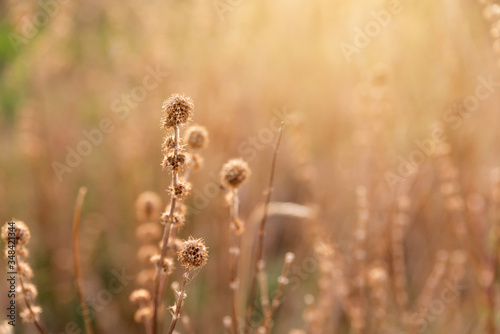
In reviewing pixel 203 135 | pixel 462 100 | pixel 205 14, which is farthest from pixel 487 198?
pixel 203 135

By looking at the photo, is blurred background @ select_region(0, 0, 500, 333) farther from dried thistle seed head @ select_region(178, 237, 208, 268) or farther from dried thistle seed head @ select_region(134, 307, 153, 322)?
dried thistle seed head @ select_region(178, 237, 208, 268)

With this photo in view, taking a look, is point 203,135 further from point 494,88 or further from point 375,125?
point 494,88

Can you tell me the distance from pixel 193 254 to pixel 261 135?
165 cm

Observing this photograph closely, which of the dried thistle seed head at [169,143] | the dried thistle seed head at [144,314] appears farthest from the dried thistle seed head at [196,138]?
the dried thistle seed head at [144,314]

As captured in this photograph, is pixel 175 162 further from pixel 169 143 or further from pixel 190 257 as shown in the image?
pixel 190 257

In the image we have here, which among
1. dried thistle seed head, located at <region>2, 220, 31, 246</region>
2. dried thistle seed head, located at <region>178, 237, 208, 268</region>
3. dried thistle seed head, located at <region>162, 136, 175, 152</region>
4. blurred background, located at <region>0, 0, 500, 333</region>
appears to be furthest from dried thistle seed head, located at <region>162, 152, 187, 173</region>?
blurred background, located at <region>0, 0, 500, 333</region>

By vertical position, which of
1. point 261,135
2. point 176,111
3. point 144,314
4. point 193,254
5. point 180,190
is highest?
point 261,135

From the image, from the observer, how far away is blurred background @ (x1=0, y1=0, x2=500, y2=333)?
2.10 metres

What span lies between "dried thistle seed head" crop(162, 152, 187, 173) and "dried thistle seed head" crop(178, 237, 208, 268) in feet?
0.43

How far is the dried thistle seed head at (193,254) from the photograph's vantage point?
821mm

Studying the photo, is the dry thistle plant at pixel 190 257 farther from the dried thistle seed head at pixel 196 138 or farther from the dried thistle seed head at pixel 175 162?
the dried thistle seed head at pixel 196 138

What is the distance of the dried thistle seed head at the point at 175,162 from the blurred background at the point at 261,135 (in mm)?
1088

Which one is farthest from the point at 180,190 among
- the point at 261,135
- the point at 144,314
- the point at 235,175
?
the point at 261,135

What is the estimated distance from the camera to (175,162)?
2.63 ft
